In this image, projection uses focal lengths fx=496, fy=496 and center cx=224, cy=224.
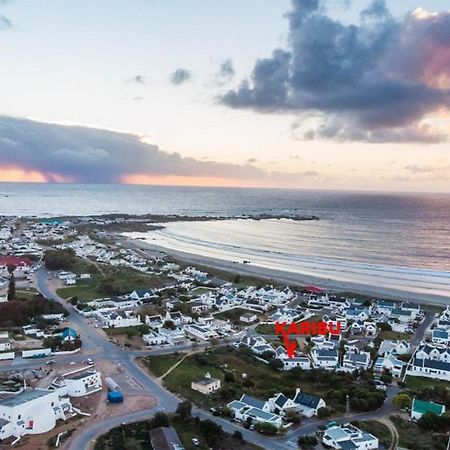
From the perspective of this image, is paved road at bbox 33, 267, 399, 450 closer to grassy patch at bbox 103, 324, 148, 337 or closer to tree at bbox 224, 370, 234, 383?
grassy patch at bbox 103, 324, 148, 337

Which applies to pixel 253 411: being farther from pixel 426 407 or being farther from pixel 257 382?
pixel 426 407

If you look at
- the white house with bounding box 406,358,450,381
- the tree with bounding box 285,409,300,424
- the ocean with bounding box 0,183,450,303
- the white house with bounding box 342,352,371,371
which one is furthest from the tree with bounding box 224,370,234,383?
the ocean with bounding box 0,183,450,303

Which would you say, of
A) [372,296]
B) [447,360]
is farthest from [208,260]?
[447,360]

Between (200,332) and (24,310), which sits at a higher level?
(24,310)

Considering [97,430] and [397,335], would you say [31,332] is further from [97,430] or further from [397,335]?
[397,335]

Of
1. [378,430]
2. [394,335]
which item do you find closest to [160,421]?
[378,430]

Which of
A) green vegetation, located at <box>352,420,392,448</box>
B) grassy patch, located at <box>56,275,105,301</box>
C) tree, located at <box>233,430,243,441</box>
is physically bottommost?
grassy patch, located at <box>56,275,105,301</box>

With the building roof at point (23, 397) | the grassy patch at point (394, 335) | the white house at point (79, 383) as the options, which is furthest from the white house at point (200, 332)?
the building roof at point (23, 397)
